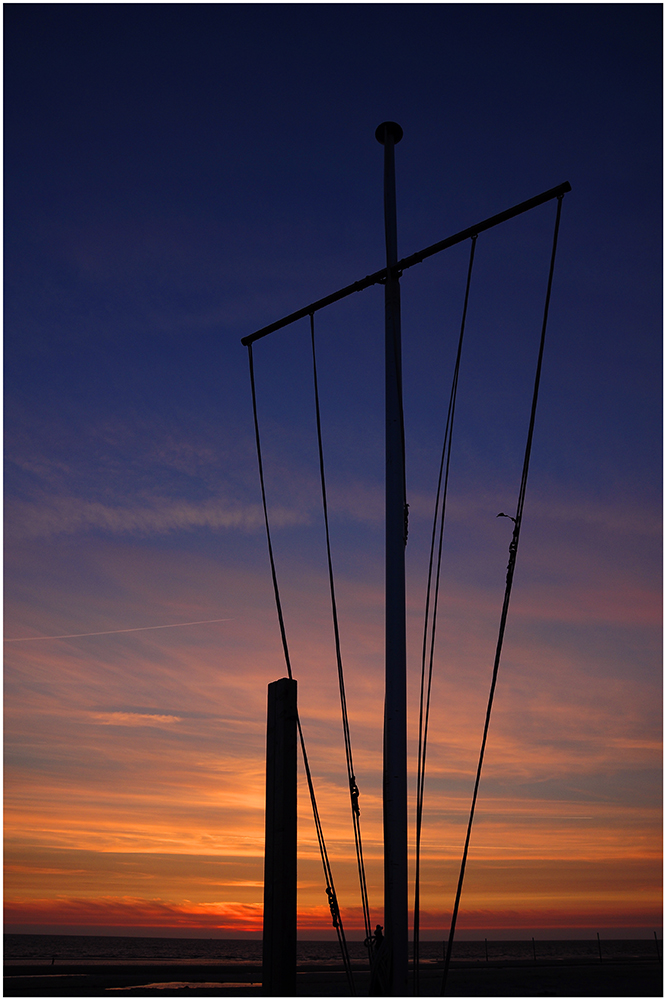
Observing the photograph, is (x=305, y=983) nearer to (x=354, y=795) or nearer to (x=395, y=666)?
(x=354, y=795)

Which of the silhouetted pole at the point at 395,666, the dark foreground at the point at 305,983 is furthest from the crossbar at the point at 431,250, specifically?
the dark foreground at the point at 305,983

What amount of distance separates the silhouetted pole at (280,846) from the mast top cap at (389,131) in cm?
735

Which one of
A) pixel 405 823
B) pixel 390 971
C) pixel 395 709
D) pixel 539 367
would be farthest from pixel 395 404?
pixel 390 971

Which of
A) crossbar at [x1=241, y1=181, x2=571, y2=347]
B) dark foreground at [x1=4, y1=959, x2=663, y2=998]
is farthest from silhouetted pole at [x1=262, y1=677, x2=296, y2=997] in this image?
dark foreground at [x1=4, y1=959, x2=663, y2=998]

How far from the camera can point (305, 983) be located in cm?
4109

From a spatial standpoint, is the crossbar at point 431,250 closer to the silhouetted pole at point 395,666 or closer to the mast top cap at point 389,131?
the silhouetted pole at point 395,666

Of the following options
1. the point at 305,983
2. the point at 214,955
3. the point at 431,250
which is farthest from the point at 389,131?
the point at 214,955

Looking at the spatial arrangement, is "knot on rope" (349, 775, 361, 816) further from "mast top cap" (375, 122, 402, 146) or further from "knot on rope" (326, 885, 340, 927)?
"mast top cap" (375, 122, 402, 146)

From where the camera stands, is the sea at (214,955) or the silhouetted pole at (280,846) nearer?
the silhouetted pole at (280,846)

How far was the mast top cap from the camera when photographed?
30.4 feet

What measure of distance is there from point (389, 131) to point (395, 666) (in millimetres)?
6660

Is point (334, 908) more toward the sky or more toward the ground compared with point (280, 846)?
more toward the ground

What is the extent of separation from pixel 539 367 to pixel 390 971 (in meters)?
5.61

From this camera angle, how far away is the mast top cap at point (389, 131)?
927 centimetres
